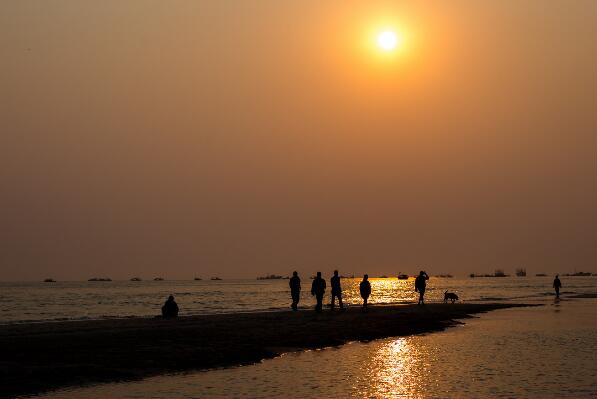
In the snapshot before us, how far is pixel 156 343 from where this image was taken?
2598 centimetres

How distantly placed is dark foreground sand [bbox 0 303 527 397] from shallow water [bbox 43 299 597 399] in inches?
45.3

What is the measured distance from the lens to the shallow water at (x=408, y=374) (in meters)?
17.3

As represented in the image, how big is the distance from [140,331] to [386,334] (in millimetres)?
10831

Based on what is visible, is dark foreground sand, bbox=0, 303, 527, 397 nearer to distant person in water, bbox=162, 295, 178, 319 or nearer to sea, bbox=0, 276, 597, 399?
sea, bbox=0, 276, 597, 399

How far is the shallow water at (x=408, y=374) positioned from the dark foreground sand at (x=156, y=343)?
3.77 feet

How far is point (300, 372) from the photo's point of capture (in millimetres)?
20875

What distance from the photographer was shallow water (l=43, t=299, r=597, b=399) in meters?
17.3

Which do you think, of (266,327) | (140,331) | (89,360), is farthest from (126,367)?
(266,327)

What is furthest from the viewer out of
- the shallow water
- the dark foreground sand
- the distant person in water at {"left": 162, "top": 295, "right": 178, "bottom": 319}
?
the distant person in water at {"left": 162, "top": 295, "right": 178, "bottom": 319}

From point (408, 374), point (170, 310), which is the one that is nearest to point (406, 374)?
point (408, 374)

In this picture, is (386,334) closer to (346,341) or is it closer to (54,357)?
(346,341)

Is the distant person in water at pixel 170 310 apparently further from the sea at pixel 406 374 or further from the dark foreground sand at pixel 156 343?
the sea at pixel 406 374

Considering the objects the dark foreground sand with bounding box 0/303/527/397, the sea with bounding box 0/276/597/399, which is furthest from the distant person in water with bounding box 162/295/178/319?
the sea with bounding box 0/276/597/399

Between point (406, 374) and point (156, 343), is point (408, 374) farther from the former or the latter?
point (156, 343)
